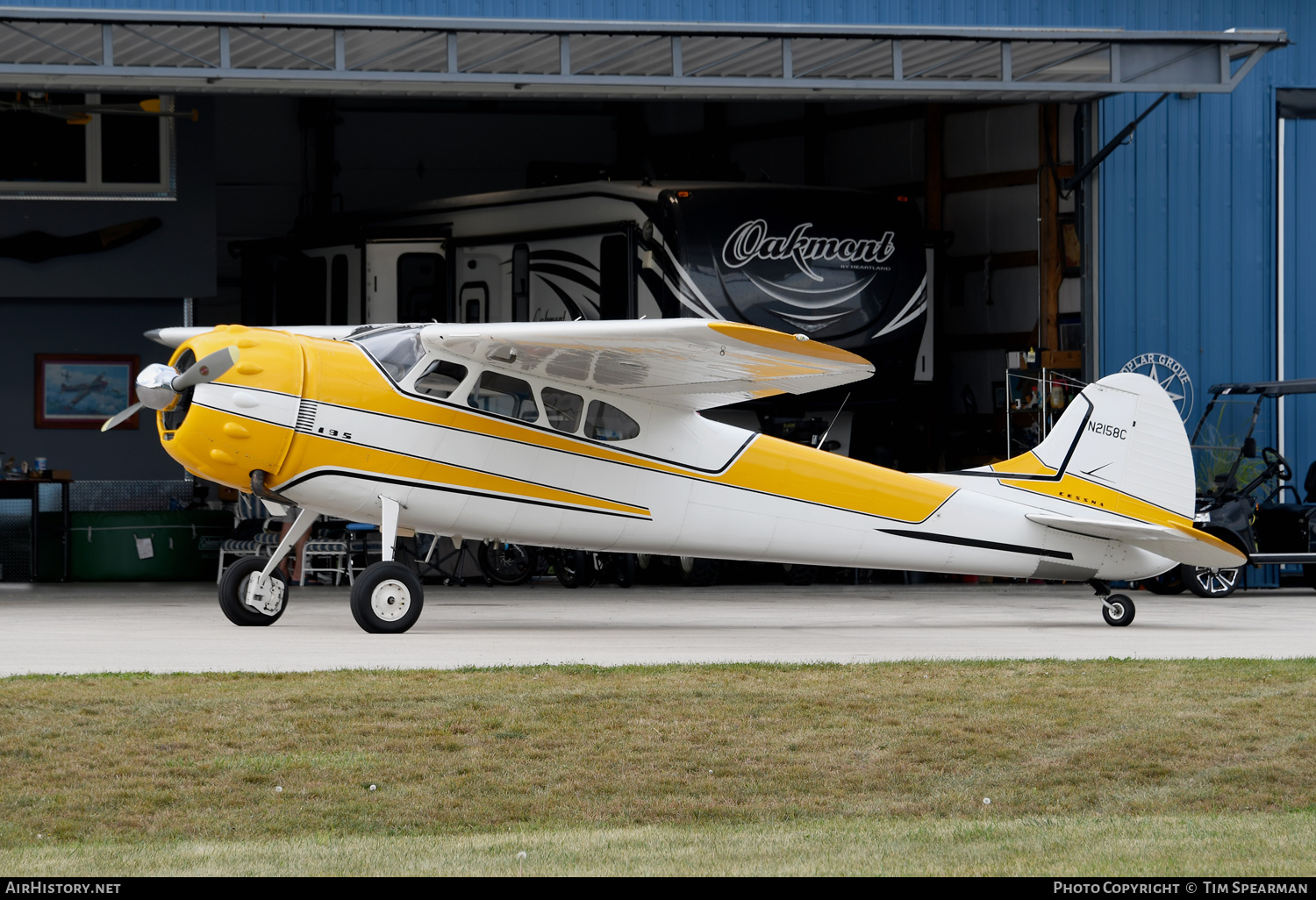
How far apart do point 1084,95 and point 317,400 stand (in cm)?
947

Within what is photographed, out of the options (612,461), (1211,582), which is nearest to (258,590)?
(612,461)

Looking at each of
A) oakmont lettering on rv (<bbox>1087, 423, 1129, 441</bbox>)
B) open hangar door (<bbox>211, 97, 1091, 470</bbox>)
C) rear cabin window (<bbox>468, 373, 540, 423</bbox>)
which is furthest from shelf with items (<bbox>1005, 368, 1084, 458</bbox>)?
rear cabin window (<bbox>468, 373, 540, 423</bbox>)

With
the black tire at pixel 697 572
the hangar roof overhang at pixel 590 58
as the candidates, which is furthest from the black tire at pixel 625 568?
the hangar roof overhang at pixel 590 58

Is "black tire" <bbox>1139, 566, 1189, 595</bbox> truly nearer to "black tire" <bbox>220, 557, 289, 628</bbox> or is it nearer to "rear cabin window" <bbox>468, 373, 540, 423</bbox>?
"rear cabin window" <bbox>468, 373, 540, 423</bbox>

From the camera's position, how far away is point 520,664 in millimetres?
8695

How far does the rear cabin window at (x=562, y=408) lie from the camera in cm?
1139

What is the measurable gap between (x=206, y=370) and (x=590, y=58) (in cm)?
620

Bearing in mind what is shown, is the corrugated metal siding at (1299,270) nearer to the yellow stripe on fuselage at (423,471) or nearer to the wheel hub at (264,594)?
the yellow stripe on fuselage at (423,471)

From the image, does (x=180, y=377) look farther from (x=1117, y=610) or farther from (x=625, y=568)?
(x=625, y=568)

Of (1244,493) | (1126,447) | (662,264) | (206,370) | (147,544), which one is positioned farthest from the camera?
(147,544)

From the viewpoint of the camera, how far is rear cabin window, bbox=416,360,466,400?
11.0 m

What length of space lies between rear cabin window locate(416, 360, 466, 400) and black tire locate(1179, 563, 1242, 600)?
8.72m

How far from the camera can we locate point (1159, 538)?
11922 mm

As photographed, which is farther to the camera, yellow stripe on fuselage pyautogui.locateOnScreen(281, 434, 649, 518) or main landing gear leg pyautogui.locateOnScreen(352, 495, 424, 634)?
main landing gear leg pyautogui.locateOnScreen(352, 495, 424, 634)
